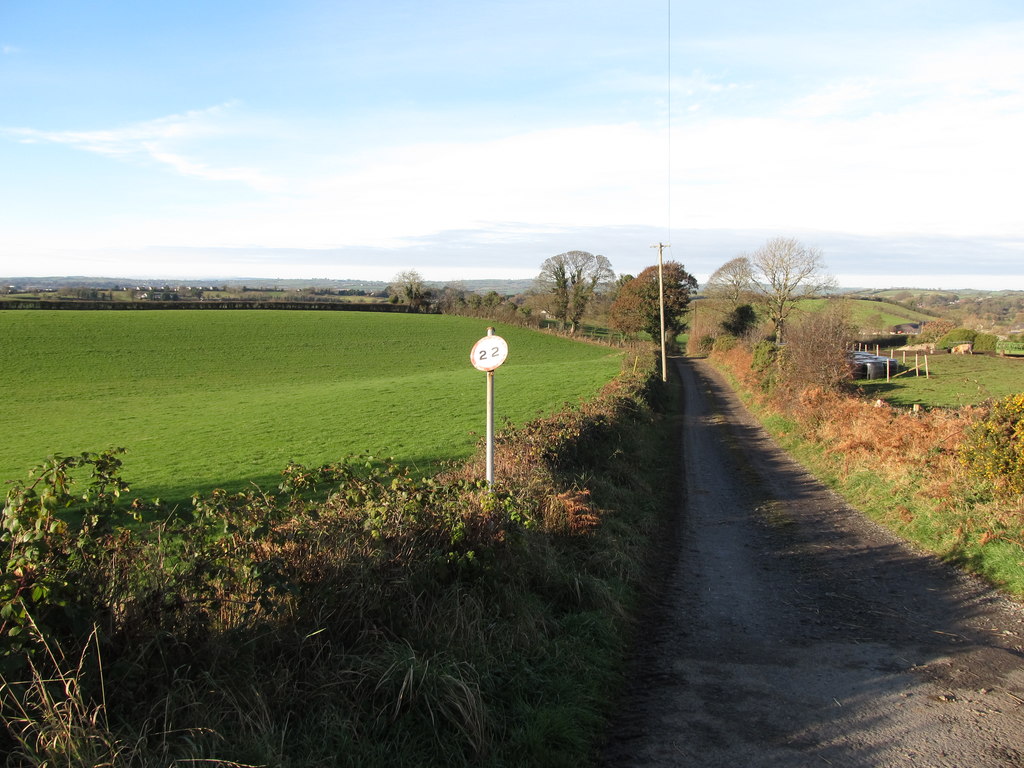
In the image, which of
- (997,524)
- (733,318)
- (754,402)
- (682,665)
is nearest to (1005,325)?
(733,318)

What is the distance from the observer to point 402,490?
6773 millimetres

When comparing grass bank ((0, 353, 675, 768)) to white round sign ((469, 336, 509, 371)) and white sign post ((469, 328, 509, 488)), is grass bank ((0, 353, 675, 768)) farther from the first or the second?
white round sign ((469, 336, 509, 371))

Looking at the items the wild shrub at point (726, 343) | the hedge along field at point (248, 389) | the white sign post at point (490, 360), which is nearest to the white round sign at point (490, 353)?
the white sign post at point (490, 360)

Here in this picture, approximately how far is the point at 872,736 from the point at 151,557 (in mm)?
5054

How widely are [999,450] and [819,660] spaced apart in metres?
6.61

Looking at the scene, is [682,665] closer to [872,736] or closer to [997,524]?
[872,736]

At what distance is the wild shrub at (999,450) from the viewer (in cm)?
1017

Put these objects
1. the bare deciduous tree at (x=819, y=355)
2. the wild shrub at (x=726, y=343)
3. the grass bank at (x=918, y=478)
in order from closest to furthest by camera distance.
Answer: the grass bank at (x=918, y=478)
the bare deciduous tree at (x=819, y=355)
the wild shrub at (x=726, y=343)

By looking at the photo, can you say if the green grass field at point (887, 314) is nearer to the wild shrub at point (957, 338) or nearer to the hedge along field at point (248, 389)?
the wild shrub at point (957, 338)

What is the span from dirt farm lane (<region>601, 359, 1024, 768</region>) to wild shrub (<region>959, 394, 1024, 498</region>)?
5.72 ft

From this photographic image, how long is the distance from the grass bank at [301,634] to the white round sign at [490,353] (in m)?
1.57

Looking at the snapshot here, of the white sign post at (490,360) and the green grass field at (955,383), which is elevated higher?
the white sign post at (490,360)

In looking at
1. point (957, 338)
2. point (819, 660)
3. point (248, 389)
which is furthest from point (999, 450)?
point (957, 338)

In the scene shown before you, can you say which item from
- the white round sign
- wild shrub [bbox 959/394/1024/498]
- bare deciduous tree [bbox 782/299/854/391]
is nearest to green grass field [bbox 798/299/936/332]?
bare deciduous tree [bbox 782/299/854/391]
